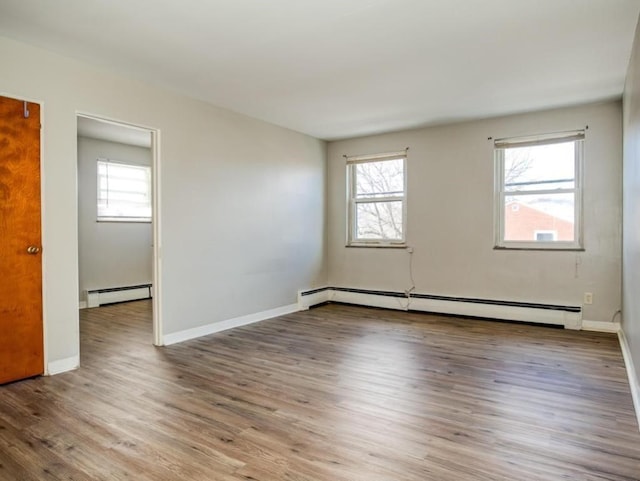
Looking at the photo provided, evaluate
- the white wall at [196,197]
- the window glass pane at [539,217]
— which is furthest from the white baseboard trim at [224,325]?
the window glass pane at [539,217]

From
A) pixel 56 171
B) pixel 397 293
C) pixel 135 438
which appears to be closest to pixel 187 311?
pixel 56 171

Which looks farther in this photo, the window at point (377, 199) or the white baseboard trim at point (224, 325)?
the window at point (377, 199)

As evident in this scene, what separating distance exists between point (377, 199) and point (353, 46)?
3161mm

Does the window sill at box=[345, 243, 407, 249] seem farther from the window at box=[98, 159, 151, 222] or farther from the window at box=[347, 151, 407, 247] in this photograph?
the window at box=[98, 159, 151, 222]

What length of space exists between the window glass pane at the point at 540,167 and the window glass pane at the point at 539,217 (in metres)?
0.13

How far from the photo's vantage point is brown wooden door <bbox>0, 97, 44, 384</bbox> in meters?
2.90

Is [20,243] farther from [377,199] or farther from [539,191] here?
[539,191]

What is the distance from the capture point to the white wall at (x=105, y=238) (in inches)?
234

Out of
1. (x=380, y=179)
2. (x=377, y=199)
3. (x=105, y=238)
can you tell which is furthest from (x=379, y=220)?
(x=105, y=238)

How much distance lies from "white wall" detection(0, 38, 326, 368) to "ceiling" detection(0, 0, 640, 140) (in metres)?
0.23

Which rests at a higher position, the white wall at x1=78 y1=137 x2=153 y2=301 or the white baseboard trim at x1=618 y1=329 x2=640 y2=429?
the white wall at x1=78 y1=137 x2=153 y2=301

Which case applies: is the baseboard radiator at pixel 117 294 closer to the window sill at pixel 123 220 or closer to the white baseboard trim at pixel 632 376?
the window sill at pixel 123 220

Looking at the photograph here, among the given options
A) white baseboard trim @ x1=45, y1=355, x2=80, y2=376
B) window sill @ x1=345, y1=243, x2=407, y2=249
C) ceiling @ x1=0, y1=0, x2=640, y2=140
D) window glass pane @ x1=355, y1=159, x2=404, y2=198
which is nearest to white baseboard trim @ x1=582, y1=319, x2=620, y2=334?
window sill @ x1=345, y1=243, x2=407, y2=249

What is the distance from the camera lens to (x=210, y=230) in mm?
4457
